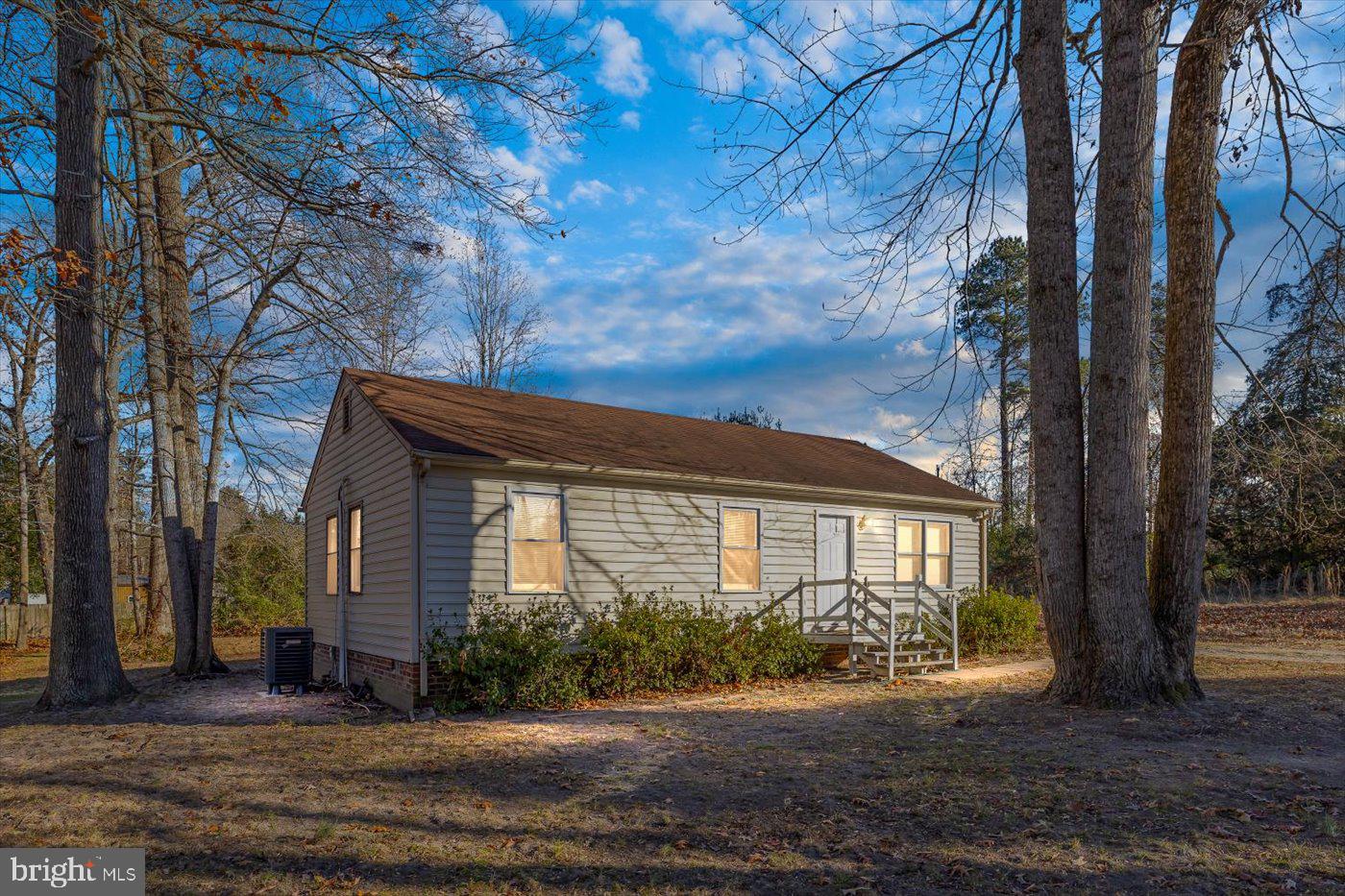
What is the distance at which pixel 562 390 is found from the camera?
31.9m

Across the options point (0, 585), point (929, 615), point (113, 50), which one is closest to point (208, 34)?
point (113, 50)

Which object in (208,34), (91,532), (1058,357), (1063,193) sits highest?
(208,34)

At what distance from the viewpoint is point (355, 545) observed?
13.5m

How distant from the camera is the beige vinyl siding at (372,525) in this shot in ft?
36.4

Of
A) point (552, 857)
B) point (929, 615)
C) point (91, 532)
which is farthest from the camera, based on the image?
point (929, 615)

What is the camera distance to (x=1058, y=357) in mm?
9250

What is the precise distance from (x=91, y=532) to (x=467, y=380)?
58.7 ft

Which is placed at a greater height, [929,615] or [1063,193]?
[1063,193]

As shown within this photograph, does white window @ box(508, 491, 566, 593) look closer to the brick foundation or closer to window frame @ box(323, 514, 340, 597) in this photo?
the brick foundation

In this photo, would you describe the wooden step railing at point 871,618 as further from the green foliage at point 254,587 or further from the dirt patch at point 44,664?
the green foliage at point 254,587

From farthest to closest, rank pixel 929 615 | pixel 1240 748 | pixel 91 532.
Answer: pixel 929 615
pixel 91 532
pixel 1240 748

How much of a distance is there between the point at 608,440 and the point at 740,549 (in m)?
2.84

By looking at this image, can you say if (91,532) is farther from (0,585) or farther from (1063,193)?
(0,585)

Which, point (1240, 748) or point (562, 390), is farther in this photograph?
point (562, 390)
